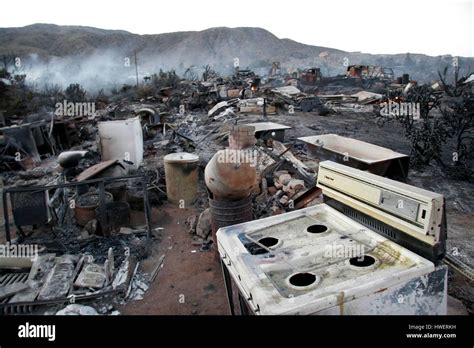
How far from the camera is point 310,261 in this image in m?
2.31

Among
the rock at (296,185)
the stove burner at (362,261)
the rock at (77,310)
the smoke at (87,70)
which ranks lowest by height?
the rock at (77,310)

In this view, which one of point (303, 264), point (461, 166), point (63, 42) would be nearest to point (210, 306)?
point (303, 264)

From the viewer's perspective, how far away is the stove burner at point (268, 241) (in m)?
2.60

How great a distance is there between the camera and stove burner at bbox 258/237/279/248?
260cm

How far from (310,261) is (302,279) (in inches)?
7.3

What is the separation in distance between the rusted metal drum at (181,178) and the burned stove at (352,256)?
4.39 metres

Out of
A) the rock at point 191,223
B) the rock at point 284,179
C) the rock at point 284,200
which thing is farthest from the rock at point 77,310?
the rock at point 284,179

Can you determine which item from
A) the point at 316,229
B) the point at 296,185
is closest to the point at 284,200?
the point at 296,185

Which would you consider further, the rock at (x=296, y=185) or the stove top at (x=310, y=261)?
the rock at (x=296, y=185)

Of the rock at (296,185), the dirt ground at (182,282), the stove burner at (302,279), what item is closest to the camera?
the stove burner at (302,279)

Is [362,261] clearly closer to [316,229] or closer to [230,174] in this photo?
[316,229]

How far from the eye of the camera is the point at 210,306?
13.7 feet

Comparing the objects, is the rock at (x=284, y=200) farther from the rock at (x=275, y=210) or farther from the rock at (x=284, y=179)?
the rock at (x=284, y=179)
